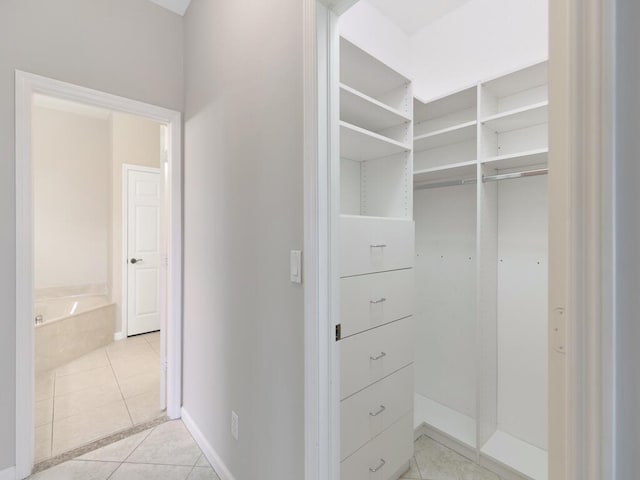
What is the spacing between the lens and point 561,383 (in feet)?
1.82

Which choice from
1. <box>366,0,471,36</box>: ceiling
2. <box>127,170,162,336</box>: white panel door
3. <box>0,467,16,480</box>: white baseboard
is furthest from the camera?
<box>127,170,162,336</box>: white panel door

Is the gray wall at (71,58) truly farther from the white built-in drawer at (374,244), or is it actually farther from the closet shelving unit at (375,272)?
the white built-in drawer at (374,244)

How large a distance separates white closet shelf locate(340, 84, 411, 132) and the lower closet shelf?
1.95 meters

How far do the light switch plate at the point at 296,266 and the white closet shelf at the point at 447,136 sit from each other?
4.39 ft

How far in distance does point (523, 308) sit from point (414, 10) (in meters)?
2.13

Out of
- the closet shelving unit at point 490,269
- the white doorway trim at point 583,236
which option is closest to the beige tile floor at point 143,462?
the closet shelving unit at point 490,269

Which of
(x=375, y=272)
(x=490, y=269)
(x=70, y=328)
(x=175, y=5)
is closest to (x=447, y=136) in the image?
(x=490, y=269)

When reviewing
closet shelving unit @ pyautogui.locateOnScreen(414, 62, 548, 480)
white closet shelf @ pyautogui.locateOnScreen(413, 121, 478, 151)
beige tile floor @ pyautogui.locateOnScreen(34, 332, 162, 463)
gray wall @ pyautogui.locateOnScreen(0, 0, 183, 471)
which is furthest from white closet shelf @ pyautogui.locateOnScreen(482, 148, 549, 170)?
beige tile floor @ pyautogui.locateOnScreen(34, 332, 162, 463)

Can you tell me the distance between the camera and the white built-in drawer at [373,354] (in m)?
1.39

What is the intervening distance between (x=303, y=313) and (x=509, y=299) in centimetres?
155

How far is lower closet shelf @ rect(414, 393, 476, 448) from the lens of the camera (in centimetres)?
196

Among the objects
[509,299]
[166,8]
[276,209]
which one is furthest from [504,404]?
[166,8]

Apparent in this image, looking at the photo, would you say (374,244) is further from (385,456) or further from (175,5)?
(175,5)

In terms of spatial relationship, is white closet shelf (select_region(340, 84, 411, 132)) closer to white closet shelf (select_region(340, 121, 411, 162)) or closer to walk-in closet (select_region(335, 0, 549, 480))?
walk-in closet (select_region(335, 0, 549, 480))
